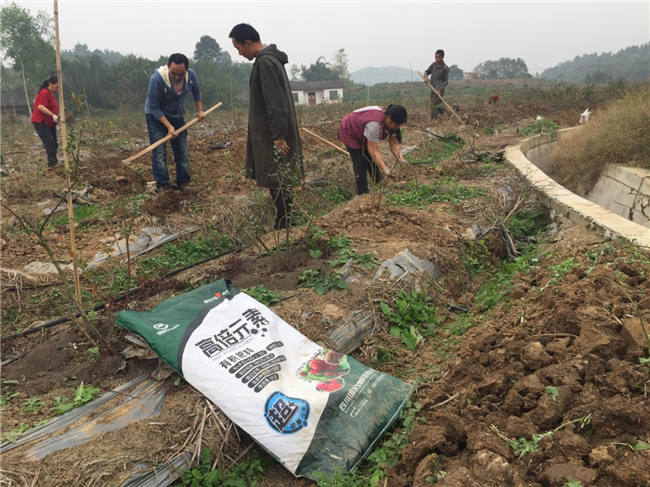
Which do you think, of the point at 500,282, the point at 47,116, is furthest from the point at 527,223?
the point at 47,116

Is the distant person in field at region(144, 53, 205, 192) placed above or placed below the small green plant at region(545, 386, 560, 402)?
above

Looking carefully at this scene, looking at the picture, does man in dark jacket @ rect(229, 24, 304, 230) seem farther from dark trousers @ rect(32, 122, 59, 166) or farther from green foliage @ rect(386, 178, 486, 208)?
dark trousers @ rect(32, 122, 59, 166)

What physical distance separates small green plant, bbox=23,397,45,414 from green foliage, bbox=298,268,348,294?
1.58m

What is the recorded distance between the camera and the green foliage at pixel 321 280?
2.96 m

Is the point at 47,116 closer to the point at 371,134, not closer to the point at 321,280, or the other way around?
the point at 371,134

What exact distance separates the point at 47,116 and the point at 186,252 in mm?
4733

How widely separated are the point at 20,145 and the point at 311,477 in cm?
1220

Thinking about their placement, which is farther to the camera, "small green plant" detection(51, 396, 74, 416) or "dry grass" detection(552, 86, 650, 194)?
"dry grass" detection(552, 86, 650, 194)

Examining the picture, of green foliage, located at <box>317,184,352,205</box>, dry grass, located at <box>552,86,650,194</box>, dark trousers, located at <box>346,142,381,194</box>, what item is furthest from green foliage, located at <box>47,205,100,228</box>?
dry grass, located at <box>552,86,650,194</box>

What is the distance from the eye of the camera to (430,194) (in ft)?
17.1

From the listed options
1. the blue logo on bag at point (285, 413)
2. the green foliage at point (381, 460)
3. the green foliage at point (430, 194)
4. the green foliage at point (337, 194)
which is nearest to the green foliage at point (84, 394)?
the blue logo on bag at point (285, 413)

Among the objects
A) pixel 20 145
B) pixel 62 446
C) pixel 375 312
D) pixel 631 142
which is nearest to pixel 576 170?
pixel 631 142

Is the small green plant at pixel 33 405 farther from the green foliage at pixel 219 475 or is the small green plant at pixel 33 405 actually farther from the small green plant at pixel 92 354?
the green foliage at pixel 219 475

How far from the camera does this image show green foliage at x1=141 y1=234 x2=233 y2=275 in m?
3.98
